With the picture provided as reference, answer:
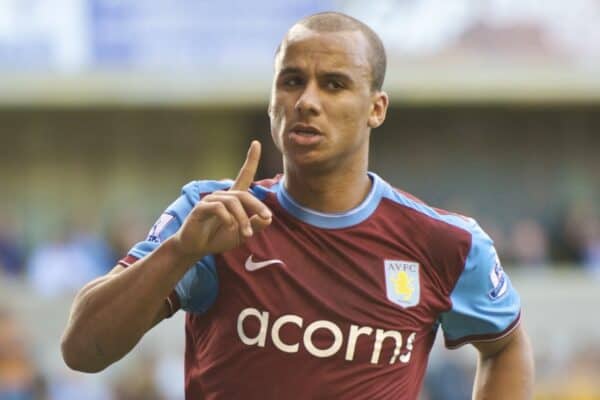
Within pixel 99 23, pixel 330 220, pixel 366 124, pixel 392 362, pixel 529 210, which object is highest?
pixel 366 124

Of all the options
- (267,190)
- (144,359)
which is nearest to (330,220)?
(267,190)

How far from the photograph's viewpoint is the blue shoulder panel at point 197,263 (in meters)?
4.37

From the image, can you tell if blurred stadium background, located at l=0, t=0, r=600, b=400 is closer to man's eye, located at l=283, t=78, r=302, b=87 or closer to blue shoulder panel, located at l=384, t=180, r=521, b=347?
blue shoulder panel, located at l=384, t=180, r=521, b=347

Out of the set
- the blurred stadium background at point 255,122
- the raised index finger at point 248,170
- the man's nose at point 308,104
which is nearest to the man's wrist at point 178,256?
the raised index finger at point 248,170

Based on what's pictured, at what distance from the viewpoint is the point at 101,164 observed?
18.6 m

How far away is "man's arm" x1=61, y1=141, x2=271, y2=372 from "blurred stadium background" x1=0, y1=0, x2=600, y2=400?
31.9 feet

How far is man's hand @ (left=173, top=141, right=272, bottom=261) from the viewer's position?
3887mm

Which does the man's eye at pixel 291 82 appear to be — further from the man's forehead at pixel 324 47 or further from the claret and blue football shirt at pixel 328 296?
the claret and blue football shirt at pixel 328 296

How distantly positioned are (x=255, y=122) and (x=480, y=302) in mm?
14300

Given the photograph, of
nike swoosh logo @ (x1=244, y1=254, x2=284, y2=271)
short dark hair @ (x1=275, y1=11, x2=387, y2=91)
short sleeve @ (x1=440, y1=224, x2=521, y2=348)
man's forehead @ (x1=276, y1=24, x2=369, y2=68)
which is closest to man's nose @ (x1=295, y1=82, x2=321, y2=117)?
man's forehead @ (x1=276, y1=24, x2=369, y2=68)

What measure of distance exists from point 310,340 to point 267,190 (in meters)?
0.54

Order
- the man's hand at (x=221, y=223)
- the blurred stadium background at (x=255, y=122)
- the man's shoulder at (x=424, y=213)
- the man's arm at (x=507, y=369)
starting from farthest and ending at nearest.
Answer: the blurred stadium background at (x=255, y=122)
the man's arm at (x=507, y=369)
the man's shoulder at (x=424, y=213)
the man's hand at (x=221, y=223)

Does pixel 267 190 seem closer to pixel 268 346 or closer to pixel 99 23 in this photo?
pixel 268 346

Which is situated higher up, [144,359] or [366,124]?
[366,124]
